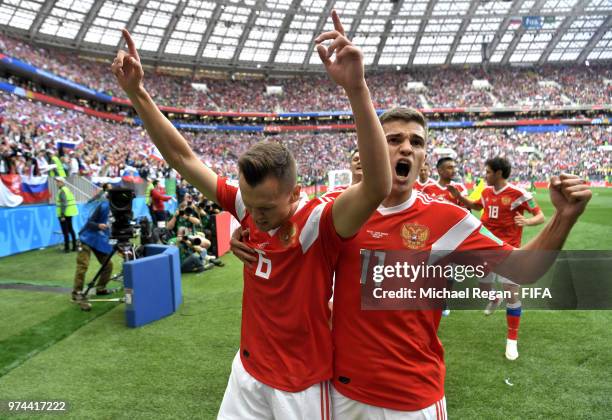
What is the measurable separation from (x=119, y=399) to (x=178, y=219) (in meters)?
5.85

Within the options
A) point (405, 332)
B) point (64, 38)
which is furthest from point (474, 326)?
point (64, 38)

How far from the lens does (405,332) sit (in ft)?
5.65

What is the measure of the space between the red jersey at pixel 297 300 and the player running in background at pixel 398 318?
0.09m

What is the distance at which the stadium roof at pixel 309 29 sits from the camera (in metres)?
37.1

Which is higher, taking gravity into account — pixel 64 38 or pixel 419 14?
pixel 419 14

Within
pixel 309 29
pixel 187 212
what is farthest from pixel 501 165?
pixel 309 29

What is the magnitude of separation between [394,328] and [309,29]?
5018 centimetres

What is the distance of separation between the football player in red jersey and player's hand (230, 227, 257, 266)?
29mm

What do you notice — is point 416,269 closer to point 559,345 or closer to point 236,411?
point 236,411

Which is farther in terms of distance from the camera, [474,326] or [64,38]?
[64,38]

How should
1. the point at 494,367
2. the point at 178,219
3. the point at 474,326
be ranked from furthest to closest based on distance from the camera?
1. the point at 178,219
2. the point at 474,326
3. the point at 494,367

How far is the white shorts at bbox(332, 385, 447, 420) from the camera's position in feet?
5.41

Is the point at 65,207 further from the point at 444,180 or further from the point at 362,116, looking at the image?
the point at 362,116

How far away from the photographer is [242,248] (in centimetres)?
187
